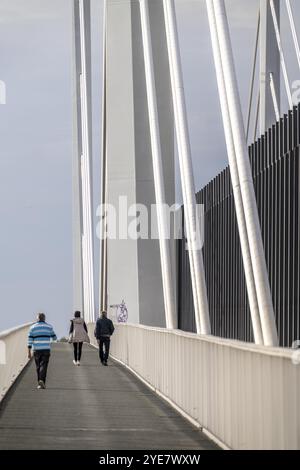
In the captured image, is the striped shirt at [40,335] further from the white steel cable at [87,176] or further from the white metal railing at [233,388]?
the white steel cable at [87,176]

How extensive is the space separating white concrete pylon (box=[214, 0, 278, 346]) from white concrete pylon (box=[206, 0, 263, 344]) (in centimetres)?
54

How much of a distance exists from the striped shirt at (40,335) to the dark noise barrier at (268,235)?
5753mm

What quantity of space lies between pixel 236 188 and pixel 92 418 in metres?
3.89

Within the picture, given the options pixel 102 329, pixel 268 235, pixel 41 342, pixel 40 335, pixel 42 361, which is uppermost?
pixel 268 235

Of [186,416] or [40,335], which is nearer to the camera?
[186,416]

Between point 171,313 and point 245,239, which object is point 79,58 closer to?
point 171,313

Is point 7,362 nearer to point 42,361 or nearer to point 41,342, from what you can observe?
point 41,342

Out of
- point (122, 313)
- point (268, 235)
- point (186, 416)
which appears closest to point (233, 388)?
point (186, 416)

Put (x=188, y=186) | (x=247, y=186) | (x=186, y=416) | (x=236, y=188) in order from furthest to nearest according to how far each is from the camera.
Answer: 1. (x=188, y=186)
2. (x=186, y=416)
3. (x=236, y=188)
4. (x=247, y=186)

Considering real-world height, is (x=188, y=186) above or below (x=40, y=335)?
above

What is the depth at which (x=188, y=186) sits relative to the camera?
27.4m

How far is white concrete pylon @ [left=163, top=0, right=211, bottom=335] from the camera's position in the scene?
2520cm

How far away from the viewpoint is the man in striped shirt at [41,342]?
27.8 meters

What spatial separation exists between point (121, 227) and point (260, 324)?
→ 24.2 metres
